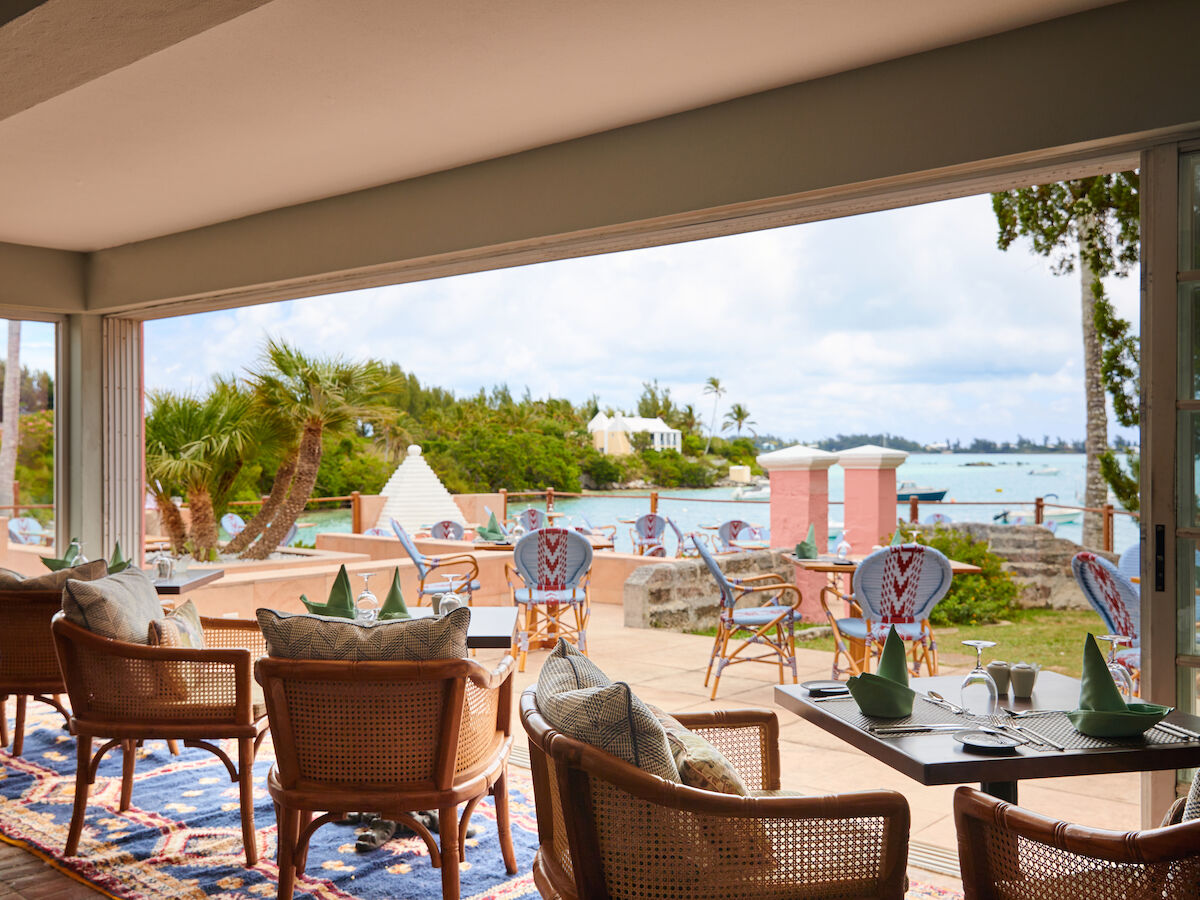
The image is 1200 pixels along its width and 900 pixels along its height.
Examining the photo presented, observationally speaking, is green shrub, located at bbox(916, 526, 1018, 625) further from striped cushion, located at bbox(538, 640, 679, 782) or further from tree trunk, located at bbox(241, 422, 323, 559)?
striped cushion, located at bbox(538, 640, 679, 782)

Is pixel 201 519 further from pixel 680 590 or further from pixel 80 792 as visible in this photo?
pixel 80 792

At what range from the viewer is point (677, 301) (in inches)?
1537

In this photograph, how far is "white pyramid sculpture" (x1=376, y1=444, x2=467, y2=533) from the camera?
48.7 feet

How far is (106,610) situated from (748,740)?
80.4 inches

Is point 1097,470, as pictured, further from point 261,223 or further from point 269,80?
point 269,80

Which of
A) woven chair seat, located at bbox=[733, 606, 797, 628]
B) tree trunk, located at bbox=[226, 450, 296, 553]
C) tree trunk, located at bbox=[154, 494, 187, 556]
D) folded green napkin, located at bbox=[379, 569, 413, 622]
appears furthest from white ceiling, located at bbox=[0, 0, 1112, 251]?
tree trunk, located at bbox=[226, 450, 296, 553]

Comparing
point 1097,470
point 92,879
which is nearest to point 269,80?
point 92,879

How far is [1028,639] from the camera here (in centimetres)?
814

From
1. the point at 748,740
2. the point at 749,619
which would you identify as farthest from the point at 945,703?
the point at 749,619

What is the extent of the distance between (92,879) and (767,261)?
37495mm

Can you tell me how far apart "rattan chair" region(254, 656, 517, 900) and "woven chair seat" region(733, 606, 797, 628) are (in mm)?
3065

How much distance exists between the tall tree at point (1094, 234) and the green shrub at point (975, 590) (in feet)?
4.40

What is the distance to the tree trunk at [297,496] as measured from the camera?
34.3ft

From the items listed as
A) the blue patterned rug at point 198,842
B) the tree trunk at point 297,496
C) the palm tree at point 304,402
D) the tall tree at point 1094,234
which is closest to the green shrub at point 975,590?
the tall tree at point 1094,234
